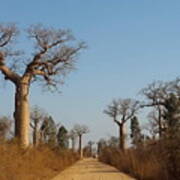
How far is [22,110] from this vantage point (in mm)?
22469

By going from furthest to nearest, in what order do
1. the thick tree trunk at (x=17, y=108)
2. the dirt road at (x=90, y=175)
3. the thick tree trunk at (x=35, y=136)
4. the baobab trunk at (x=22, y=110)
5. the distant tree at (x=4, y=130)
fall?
the thick tree trunk at (x=35, y=136)
the thick tree trunk at (x=17, y=108)
the baobab trunk at (x=22, y=110)
the dirt road at (x=90, y=175)
the distant tree at (x=4, y=130)

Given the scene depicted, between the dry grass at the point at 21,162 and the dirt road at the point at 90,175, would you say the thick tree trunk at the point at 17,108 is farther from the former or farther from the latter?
the dirt road at the point at 90,175

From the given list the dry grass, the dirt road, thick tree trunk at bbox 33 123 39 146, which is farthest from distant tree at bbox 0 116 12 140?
the dirt road

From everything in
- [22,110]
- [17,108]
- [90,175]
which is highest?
[17,108]

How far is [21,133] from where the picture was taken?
22.0m

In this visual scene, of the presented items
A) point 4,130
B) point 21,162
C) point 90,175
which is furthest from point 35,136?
point 21,162

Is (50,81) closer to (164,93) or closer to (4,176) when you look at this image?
(4,176)

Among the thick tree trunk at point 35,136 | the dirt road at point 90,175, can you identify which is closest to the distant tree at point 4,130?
the thick tree trunk at point 35,136

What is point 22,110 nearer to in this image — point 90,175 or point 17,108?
point 17,108

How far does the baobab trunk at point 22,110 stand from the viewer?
72.6 feet

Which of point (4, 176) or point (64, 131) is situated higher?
point (64, 131)

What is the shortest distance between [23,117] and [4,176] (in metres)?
10.6

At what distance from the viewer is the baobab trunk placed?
22.1 metres

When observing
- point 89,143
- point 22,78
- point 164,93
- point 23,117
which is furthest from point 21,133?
point 89,143
